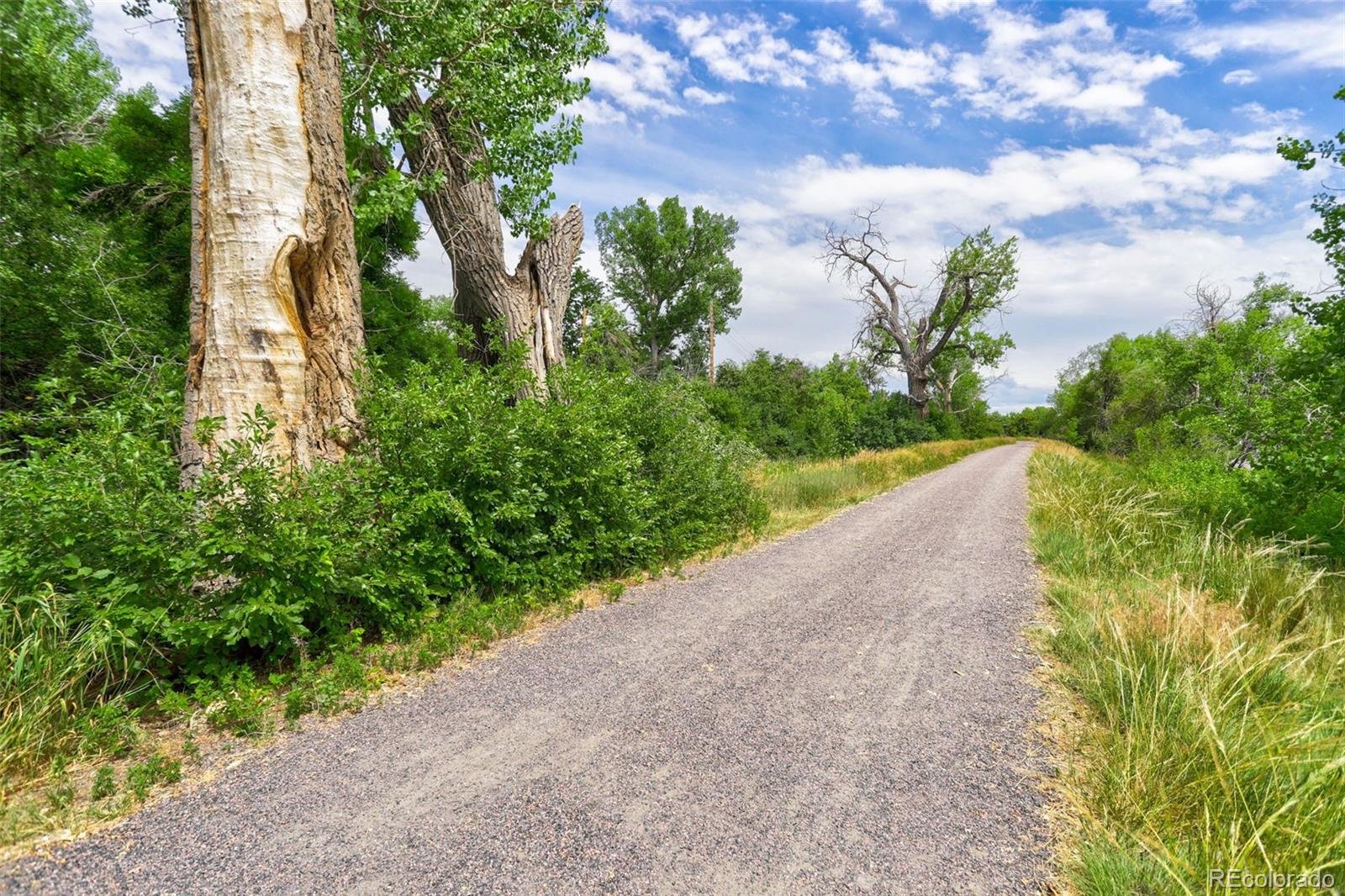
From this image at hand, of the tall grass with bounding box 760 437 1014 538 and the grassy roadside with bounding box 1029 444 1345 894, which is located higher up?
the tall grass with bounding box 760 437 1014 538

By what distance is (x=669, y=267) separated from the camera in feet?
115

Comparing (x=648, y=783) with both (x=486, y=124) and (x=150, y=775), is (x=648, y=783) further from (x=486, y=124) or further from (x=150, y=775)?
(x=486, y=124)

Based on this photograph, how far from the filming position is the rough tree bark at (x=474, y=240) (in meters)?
7.21

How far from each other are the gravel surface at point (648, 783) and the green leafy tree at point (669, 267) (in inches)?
1220

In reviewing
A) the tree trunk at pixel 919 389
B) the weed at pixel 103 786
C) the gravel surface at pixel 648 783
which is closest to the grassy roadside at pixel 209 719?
the weed at pixel 103 786

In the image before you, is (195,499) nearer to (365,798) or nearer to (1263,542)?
(365,798)

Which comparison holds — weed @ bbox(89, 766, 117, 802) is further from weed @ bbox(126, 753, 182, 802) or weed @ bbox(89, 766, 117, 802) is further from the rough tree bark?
the rough tree bark

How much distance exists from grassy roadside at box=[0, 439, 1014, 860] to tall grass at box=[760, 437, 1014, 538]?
4.78 m

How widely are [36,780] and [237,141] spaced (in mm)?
4154

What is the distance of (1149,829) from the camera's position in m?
1.96

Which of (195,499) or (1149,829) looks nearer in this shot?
(1149,829)

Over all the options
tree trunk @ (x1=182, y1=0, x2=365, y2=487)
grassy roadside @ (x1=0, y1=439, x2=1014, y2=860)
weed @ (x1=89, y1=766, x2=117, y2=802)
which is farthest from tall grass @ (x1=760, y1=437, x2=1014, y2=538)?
weed @ (x1=89, y1=766, x2=117, y2=802)

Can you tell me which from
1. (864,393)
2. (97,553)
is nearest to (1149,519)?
(97,553)

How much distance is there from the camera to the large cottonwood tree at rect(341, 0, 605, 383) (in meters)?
6.61
